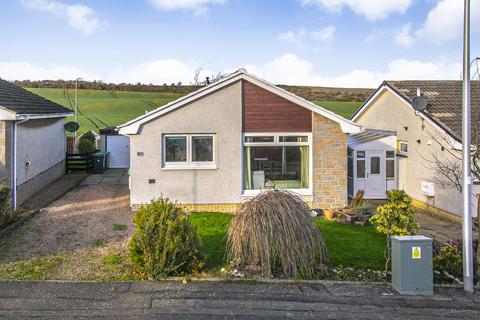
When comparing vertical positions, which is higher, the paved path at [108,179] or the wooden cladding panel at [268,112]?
the wooden cladding panel at [268,112]

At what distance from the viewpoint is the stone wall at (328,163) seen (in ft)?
48.9

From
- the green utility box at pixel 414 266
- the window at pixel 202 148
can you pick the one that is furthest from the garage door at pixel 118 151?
the green utility box at pixel 414 266

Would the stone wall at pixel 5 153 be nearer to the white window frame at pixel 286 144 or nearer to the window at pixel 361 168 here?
the white window frame at pixel 286 144

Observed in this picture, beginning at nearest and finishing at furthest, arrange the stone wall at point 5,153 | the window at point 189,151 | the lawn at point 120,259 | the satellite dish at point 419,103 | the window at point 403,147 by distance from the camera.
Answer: the lawn at point 120,259
the stone wall at point 5,153
the window at point 189,151
the satellite dish at point 419,103
the window at point 403,147

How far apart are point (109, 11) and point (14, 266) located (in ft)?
31.5

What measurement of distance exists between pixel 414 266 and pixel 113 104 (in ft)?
156

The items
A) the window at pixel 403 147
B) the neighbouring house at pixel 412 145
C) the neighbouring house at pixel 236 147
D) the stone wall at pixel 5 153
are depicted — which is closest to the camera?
the stone wall at pixel 5 153

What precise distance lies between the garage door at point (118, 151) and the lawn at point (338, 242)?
48.8 ft

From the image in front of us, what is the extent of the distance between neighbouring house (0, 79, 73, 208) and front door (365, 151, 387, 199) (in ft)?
43.6

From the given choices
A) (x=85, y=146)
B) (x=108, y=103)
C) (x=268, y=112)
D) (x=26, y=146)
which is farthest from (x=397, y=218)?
(x=108, y=103)

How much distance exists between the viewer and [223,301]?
7344 millimetres

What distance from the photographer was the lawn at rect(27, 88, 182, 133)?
44191 mm

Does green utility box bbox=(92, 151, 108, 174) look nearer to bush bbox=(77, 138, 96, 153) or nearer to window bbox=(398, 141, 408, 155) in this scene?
bush bbox=(77, 138, 96, 153)

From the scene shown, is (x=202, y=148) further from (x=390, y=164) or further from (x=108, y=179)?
(x=108, y=179)
